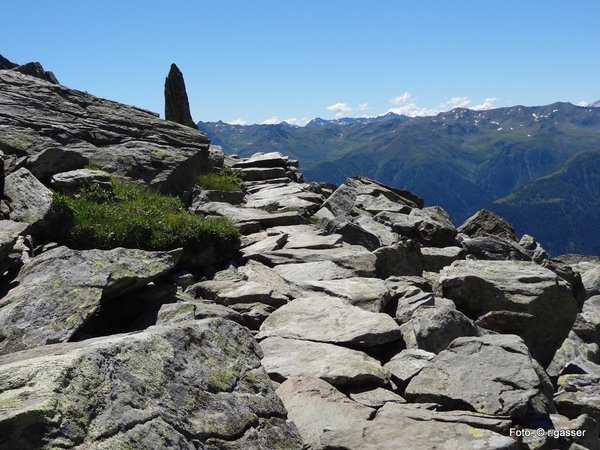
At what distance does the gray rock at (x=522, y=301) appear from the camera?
16000mm

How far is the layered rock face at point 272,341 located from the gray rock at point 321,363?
4 centimetres

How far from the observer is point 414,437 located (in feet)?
26.2

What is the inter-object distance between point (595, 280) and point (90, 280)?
110ft

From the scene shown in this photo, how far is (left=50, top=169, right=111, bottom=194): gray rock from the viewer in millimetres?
19312

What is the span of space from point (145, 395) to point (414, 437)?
3.78 meters

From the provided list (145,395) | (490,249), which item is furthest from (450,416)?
(490,249)

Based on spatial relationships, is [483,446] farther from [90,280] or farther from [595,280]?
[595,280]

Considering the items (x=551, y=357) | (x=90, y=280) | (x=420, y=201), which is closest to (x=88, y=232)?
(x=90, y=280)

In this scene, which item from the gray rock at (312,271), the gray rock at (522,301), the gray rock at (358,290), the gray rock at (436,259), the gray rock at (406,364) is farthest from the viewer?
the gray rock at (436,259)

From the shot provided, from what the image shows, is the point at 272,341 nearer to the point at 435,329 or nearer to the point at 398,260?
the point at 435,329

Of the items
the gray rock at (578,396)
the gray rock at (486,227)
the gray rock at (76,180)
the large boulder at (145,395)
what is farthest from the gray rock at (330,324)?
the gray rock at (486,227)

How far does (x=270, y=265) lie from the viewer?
1844cm

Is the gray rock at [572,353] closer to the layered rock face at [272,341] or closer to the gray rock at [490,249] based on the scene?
the layered rock face at [272,341]

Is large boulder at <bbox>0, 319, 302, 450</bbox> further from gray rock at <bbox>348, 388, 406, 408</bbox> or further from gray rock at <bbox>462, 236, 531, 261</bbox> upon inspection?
gray rock at <bbox>462, 236, 531, 261</bbox>
